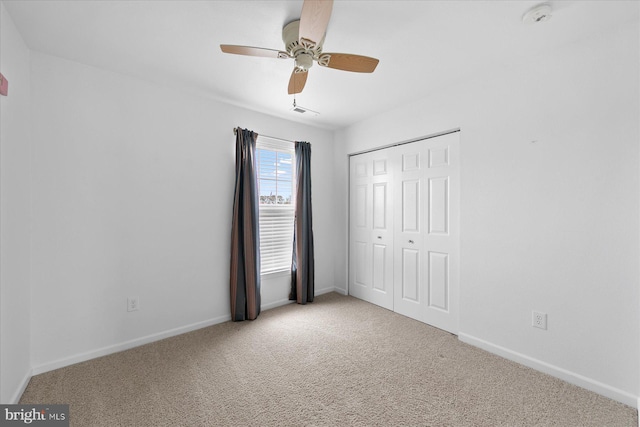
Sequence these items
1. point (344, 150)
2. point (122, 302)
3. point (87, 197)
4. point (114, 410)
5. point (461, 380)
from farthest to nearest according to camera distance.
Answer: point (344, 150) < point (122, 302) < point (87, 197) < point (461, 380) < point (114, 410)

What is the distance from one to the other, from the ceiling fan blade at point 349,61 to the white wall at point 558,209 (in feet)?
4.52

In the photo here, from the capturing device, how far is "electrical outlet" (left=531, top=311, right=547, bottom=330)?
2236 millimetres

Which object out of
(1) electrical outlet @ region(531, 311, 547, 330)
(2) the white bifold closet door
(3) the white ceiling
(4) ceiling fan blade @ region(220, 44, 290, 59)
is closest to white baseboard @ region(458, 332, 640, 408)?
(1) electrical outlet @ region(531, 311, 547, 330)

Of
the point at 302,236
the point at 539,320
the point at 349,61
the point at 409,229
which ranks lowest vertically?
the point at 539,320

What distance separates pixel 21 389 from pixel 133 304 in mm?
837

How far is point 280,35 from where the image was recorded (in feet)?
6.55

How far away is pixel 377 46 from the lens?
→ 2141mm

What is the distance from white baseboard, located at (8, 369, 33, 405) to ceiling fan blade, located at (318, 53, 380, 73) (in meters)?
3.00

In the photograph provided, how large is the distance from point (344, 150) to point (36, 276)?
11.7ft

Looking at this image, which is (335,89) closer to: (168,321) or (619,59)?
(619,59)

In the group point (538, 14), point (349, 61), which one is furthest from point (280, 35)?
point (538, 14)

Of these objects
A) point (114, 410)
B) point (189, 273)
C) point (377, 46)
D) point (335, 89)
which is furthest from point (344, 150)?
point (114, 410)

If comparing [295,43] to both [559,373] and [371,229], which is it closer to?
[371,229]

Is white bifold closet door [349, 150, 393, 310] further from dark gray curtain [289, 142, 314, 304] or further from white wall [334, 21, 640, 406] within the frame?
white wall [334, 21, 640, 406]
